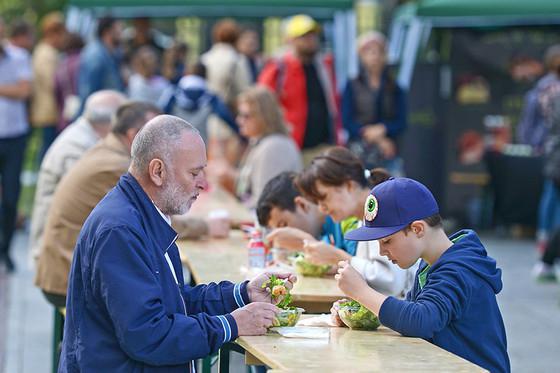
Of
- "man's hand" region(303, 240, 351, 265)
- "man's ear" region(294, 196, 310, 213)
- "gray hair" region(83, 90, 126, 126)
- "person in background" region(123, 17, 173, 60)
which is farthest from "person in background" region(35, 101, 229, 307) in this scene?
"person in background" region(123, 17, 173, 60)

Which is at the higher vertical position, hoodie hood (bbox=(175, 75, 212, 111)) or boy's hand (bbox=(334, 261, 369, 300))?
hoodie hood (bbox=(175, 75, 212, 111))

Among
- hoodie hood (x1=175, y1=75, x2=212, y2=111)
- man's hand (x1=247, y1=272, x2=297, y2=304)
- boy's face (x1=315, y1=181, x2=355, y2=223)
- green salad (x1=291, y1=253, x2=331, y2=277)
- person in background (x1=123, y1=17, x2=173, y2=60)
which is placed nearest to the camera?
man's hand (x1=247, y1=272, x2=297, y2=304)

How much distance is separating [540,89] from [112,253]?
9.36m

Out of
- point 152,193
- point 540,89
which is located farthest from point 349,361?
point 540,89

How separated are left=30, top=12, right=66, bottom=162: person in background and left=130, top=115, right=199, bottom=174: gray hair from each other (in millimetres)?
9373

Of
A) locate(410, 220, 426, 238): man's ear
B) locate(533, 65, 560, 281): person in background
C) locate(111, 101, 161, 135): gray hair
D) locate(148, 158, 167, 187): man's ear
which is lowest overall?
locate(533, 65, 560, 281): person in background

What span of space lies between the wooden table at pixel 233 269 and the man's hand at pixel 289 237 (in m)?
0.22

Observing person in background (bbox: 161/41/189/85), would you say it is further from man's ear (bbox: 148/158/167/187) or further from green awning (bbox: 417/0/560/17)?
man's ear (bbox: 148/158/167/187)

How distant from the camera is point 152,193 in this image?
470 centimetres

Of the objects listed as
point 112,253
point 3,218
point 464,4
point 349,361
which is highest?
point 464,4

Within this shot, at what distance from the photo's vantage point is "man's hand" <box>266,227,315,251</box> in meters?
6.66

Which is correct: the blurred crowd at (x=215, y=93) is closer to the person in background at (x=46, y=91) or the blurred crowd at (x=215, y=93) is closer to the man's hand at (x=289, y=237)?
the person in background at (x=46, y=91)

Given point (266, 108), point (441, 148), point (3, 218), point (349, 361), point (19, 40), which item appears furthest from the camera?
point (441, 148)

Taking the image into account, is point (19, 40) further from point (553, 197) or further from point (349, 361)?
point (349, 361)
